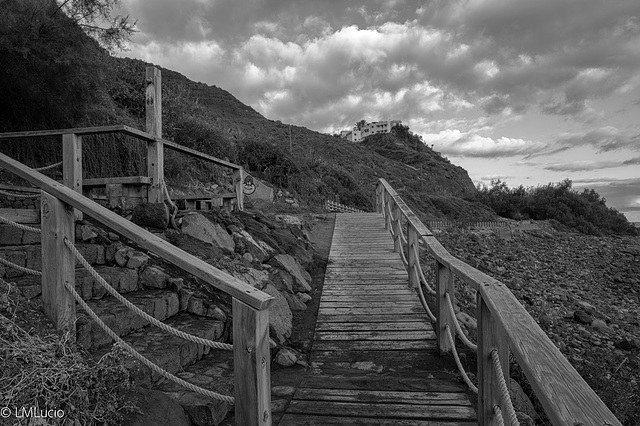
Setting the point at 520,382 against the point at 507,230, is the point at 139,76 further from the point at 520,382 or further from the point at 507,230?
the point at 507,230

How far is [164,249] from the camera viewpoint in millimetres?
2008

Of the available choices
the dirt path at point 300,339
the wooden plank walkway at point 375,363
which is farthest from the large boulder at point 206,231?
the wooden plank walkway at point 375,363

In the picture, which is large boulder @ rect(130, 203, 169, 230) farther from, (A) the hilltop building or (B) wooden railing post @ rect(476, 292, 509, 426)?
(A) the hilltop building

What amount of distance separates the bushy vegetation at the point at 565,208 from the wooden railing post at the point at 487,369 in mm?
30608

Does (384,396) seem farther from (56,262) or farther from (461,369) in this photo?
(56,262)

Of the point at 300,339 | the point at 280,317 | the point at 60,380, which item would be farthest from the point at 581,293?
the point at 60,380

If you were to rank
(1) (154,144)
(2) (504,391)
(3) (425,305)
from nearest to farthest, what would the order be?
(2) (504,391) → (3) (425,305) → (1) (154,144)

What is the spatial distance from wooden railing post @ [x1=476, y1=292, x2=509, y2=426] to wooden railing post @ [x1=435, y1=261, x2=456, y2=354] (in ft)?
4.06

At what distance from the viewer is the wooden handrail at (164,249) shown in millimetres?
1770

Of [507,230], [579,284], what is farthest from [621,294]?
[507,230]

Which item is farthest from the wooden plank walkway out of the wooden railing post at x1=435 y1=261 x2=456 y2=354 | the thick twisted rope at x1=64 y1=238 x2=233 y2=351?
the thick twisted rope at x1=64 y1=238 x2=233 y2=351

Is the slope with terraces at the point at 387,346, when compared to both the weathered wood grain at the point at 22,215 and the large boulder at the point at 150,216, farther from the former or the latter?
the large boulder at the point at 150,216

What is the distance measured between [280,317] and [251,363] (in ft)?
7.56

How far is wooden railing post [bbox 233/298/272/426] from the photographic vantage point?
1.76 meters
